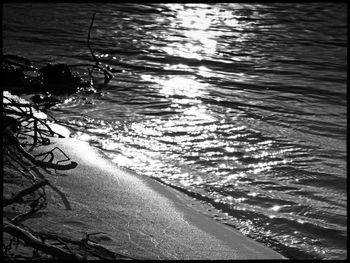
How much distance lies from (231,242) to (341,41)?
7935 millimetres

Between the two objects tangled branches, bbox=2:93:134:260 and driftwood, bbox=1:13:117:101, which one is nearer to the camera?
tangled branches, bbox=2:93:134:260

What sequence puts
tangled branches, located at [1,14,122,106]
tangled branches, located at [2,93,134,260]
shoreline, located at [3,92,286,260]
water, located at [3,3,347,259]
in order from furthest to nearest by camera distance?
tangled branches, located at [1,14,122,106], water, located at [3,3,347,259], shoreline, located at [3,92,286,260], tangled branches, located at [2,93,134,260]

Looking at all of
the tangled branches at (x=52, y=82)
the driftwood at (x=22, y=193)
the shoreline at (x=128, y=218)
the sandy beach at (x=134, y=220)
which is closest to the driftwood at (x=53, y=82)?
the tangled branches at (x=52, y=82)

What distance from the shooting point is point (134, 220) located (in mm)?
3275

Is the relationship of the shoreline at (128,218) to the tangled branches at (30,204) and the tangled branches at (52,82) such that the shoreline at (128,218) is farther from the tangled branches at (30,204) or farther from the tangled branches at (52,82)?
the tangled branches at (52,82)

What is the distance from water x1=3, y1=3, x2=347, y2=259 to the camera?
4.05m

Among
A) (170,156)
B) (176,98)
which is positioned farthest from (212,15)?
(170,156)

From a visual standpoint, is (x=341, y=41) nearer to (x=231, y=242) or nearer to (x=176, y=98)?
(x=176, y=98)

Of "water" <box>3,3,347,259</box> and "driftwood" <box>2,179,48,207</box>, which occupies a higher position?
"driftwood" <box>2,179,48,207</box>

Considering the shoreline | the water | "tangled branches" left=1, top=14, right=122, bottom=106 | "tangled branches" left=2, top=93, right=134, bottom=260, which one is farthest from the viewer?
"tangled branches" left=1, top=14, right=122, bottom=106

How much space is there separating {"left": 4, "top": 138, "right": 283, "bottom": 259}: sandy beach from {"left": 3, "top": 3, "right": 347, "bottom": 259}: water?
247 millimetres

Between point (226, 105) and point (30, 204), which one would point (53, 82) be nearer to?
point (226, 105)

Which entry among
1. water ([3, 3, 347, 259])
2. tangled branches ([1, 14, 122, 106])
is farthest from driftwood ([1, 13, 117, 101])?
water ([3, 3, 347, 259])

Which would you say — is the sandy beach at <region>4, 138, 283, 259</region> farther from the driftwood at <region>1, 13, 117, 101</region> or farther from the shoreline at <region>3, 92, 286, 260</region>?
→ the driftwood at <region>1, 13, 117, 101</region>
